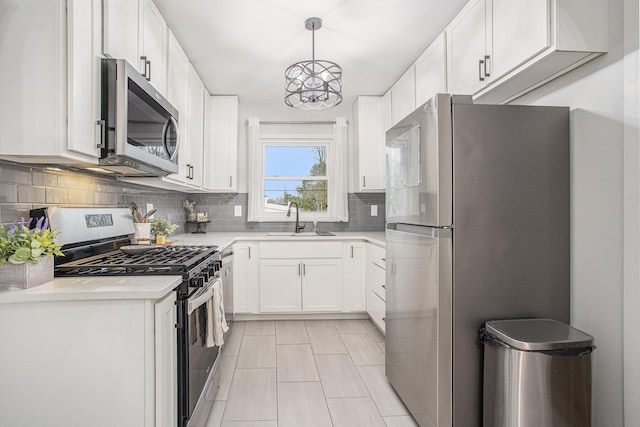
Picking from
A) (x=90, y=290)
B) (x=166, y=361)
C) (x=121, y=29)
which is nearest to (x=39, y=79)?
(x=121, y=29)

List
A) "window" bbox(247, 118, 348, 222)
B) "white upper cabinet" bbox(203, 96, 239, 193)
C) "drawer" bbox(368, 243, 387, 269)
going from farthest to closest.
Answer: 1. "window" bbox(247, 118, 348, 222)
2. "white upper cabinet" bbox(203, 96, 239, 193)
3. "drawer" bbox(368, 243, 387, 269)

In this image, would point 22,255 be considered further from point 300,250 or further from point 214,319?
point 300,250

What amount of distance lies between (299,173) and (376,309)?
6.09ft

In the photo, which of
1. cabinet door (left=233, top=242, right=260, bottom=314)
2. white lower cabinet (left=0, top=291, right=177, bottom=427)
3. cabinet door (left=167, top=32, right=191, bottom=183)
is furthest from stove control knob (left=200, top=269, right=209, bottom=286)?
cabinet door (left=233, top=242, right=260, bottom=314)

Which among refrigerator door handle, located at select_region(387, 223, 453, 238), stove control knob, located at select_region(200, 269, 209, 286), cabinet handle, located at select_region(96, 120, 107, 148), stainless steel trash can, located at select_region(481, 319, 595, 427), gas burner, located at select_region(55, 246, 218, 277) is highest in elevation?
cabinet handle, located at select_region(96, 120, 107, 148)

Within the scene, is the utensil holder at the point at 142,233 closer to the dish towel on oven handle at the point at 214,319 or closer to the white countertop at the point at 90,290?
the dish towel on oven handle at the point at 214,319

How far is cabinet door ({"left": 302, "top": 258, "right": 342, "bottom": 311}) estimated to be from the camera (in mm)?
3660

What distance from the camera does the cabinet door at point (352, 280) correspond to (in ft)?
12.1

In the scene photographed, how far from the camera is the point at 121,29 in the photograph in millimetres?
1689

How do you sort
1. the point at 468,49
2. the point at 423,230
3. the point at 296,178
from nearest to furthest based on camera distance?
Result: the point at 423,230 → the point at 468,49 → the point at 296,178

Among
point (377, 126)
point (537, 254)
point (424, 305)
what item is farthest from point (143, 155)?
point (377, 126)

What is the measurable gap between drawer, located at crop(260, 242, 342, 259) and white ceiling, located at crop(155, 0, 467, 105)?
159 centimetres

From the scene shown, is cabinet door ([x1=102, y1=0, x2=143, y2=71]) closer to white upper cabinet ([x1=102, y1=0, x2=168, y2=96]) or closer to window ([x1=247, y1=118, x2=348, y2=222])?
white upper cabinet ([x1=102, y1=0, x2=168, y2=96])

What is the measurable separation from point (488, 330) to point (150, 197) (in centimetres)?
260
